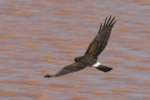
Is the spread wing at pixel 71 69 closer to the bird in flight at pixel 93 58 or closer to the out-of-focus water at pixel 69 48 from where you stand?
the bird in flight at pixel 93 58

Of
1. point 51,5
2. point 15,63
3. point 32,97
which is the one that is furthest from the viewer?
point 51,5

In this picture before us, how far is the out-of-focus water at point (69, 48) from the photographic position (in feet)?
43.5

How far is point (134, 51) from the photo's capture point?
49.3 ft

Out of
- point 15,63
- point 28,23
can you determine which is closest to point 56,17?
point 28,23

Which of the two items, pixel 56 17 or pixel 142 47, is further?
pixel 56 17

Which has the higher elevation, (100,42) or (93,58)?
(100,42)

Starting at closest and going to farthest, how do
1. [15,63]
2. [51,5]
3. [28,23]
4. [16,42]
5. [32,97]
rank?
[32,97], [15,63], [16,42], [28,23], [51,5]

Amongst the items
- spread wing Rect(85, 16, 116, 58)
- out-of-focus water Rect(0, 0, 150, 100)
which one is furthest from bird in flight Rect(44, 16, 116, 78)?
out-of-focus water Rect(0, 0, 150, 100)

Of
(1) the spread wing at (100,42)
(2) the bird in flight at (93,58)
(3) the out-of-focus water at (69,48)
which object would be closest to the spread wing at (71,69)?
(2) the bird in flight at (93,58)

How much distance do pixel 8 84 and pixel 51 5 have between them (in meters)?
4.70

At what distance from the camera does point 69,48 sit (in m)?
Answer: 15.2

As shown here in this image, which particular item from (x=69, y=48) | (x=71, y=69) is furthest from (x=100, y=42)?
(x=69, y=48)

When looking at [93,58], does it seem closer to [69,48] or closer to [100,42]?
[100,42]

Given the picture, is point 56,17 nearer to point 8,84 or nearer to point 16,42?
point 16,42
